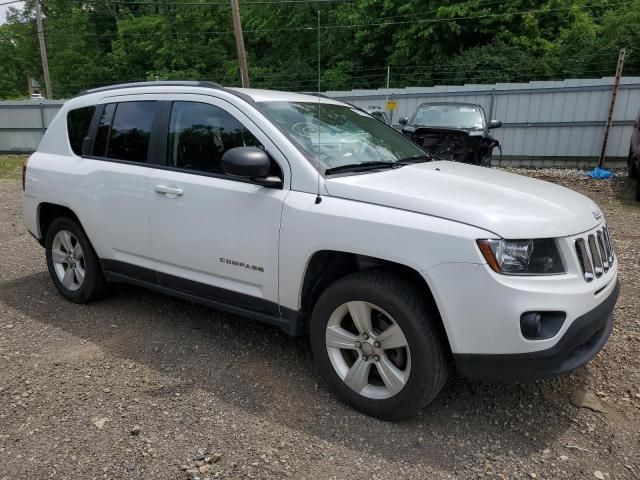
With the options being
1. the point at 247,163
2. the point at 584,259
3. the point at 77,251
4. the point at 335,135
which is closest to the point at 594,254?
the point at 584,259

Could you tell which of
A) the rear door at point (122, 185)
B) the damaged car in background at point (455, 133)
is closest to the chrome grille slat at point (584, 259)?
the rear door at point (122, 185)

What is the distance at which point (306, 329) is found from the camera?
3.17 metres

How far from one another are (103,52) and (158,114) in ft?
148

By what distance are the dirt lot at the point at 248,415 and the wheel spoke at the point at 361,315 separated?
518 millimetres

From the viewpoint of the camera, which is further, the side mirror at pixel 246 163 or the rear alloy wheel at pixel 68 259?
the rear alloy wheel at pixel 68 259

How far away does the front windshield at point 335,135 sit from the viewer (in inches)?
123

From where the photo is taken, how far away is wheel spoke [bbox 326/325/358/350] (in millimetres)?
2838

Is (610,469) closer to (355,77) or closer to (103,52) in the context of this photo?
(355,77)

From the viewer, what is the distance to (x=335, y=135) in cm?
337

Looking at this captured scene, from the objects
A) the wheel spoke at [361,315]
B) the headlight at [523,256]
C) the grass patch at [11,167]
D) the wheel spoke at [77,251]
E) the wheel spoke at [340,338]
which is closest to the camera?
the headlight at [523,256]

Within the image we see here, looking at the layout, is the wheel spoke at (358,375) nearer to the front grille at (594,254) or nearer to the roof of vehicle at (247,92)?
the front grille at (594,254)

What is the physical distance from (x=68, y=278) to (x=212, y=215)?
2.07 metres

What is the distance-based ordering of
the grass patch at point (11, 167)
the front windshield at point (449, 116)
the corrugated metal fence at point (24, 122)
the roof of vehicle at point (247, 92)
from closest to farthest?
the roof of vehicle at point (247, 92) < the front windshield at point (449, 116) < the grass patch at point (11, 167) < the corrugated metal fence at point (24, 122)

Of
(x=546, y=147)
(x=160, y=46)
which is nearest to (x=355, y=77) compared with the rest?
(x=546, y=147)
